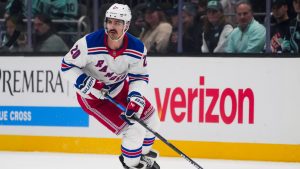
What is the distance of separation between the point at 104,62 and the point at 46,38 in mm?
2056

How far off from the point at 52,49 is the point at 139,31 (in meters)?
0.83

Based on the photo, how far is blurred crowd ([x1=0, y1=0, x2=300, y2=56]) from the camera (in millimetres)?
7090

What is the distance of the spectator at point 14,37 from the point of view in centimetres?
774

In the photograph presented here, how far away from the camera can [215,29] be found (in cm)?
729

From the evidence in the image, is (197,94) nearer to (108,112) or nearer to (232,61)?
(232,61)

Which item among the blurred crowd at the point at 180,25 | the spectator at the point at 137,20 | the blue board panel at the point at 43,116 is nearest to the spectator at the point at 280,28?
the blurred crowd at the point at 180,25

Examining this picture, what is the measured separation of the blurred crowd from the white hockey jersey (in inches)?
60.4

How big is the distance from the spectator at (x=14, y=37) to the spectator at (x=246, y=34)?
187 cm

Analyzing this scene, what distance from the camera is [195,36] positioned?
7340 mm

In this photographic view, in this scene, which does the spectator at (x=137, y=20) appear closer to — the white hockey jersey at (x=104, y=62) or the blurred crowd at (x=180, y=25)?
the blurred crowd at (x=180, y=25)

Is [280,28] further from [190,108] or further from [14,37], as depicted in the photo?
[14,37]

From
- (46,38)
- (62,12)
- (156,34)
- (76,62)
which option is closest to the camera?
(76,62)

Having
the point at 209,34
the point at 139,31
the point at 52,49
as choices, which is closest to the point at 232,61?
the point at 209,34

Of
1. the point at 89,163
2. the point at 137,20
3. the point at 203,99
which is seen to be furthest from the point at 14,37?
the point at 203,99
